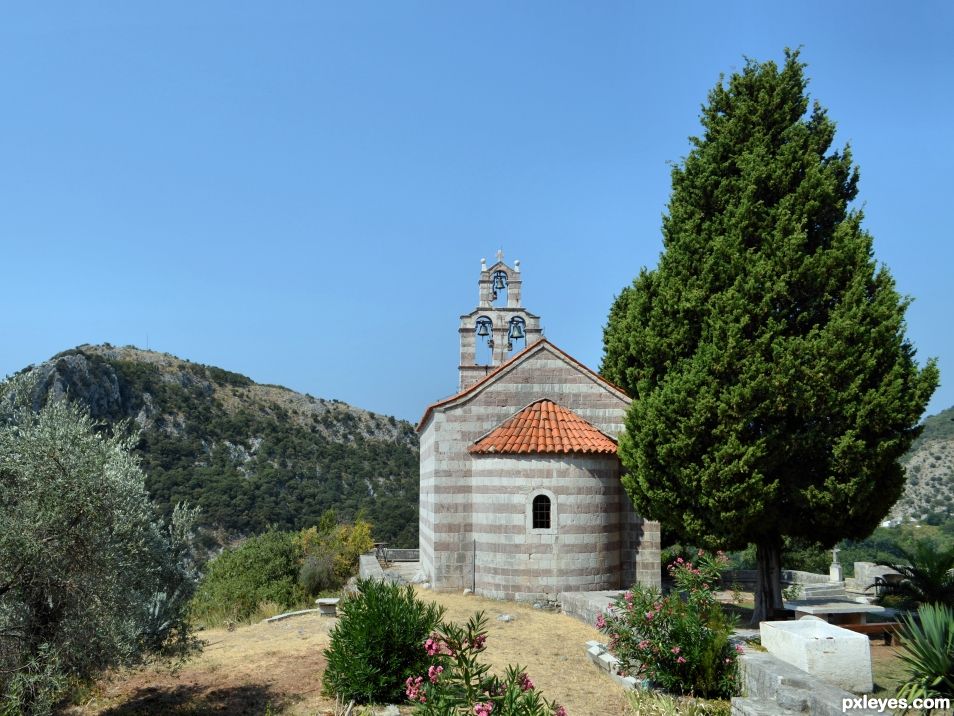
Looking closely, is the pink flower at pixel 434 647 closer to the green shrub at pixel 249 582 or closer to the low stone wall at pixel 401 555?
the green shrub at pixel 249 582

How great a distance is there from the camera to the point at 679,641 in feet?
32.3

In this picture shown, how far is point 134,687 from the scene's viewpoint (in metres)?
11.3

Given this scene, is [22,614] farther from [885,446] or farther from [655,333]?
[885,446]

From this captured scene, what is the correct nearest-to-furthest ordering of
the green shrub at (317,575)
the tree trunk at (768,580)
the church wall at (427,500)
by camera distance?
the tree trunk at (768,580) < the church wall at (427,500) < the green shrub at (317,575)

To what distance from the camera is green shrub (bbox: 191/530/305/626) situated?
2122cm

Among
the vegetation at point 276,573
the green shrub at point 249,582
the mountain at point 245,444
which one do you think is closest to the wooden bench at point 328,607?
the vegetation at point 276,573

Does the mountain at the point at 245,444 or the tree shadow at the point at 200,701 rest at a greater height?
the mountain at the point at 245,444

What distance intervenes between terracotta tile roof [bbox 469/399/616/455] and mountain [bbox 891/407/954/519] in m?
57.1

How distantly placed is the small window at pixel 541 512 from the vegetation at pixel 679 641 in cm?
525

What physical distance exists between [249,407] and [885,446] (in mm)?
57505

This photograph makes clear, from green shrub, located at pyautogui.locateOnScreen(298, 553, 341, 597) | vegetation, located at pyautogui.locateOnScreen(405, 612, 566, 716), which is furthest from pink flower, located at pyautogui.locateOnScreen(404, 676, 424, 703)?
green shrub, located at pyautogui.locateOnScreen(298, 553, 341, 597)

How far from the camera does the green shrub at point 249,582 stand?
69.6 feet
